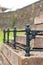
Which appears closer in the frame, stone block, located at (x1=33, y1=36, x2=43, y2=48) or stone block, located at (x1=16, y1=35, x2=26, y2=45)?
stone block, located at (x1=33, y1=36, x2=43, y2=48)

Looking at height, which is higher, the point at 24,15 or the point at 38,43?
the point at 24,15

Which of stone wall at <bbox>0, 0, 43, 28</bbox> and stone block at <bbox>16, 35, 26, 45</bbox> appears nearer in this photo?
stone block at <bbox>16, 35, 26, 45</bbox>

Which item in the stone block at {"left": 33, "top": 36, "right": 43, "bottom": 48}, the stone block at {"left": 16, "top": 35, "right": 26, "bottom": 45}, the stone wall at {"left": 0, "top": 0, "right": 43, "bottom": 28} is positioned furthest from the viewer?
the stone wall at {"left": 0, "top": 0, "right": 43, "bottom": 28}

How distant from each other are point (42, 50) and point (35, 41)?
42 cm

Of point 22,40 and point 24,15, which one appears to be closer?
point 22,40

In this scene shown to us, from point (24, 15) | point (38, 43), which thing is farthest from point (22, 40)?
point (24, 15)

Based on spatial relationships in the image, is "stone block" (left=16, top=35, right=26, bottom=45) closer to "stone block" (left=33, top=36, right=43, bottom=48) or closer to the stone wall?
"stone block" (left=33, top=36, right=43, bottom=48)

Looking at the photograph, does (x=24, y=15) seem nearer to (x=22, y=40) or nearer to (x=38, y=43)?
(x=22, y=40)

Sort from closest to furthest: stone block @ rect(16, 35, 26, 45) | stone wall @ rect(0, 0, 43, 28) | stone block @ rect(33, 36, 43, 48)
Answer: stone block @ rect(33, 36, 43, 48)
stone block @ rect(16, 35, 26, 45)
stone wall @ rect(0, 0, 43, 28)

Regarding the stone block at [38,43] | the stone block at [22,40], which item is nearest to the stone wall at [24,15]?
the stone block at [22,40]

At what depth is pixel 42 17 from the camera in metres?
7.31

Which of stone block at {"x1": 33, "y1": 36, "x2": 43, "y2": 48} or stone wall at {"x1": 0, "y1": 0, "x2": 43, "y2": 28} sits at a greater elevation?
stone wall at {"x1": 0, "y1": 0, "x2": 43, "y2": 28}

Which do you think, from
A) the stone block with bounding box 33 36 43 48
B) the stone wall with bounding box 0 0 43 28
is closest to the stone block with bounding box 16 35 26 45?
the stone block with bounding box 33 36 43 48

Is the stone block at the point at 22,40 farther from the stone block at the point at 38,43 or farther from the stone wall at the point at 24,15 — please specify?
the stone wall at the point at 24,15
